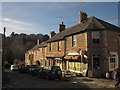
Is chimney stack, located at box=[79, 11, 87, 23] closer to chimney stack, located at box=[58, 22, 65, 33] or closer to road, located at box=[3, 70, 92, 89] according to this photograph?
chimney stack, located at box=[58, 22, 65, 33]

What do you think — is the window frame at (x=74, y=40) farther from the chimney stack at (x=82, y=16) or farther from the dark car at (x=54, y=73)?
the dark car at (x=54, y=73)

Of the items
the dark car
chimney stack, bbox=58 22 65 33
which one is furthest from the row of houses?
chimney stack, bbox=58 22 65 33

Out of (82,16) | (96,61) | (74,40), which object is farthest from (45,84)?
(82,16)

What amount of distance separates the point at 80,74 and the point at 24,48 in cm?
6634

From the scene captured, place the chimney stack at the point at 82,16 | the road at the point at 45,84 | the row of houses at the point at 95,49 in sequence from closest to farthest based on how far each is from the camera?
the road at the point at 45,84, the row of houses at the point at 95,49, the chimney stack at the point at 82,16

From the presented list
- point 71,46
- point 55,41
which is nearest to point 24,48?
point 55,41

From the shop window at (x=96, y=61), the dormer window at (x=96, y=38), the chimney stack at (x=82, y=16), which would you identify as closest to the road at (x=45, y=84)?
the shop window at (x=96, y=61)

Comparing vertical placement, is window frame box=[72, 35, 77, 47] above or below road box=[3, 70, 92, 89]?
above

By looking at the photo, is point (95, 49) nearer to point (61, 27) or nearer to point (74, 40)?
point (74, 40)

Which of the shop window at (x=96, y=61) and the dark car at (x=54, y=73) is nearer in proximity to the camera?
the dark car at (x=54, y=73)

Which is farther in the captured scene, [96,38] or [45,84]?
A: [96,38]

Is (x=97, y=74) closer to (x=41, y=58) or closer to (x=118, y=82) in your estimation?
(x=118, y=82)

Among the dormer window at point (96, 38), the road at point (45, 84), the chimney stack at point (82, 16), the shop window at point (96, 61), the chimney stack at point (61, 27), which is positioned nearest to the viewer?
the road at point (45, 84)

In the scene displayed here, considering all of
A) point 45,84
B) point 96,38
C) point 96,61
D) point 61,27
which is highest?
point 61,27
